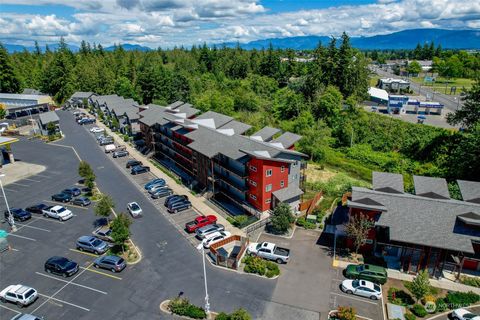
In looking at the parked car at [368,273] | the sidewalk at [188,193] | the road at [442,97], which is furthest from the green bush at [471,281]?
the road at [442,97]

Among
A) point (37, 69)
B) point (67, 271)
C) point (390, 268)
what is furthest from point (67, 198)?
point (37, 69)

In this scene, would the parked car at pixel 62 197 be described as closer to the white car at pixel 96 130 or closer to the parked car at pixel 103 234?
the parked car at pixel 103 234

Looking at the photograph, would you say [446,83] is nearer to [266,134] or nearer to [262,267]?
[266,134]

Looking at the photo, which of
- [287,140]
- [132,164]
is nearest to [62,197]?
[132,164]

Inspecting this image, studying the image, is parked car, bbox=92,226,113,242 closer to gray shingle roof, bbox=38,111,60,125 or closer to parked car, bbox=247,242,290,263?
parked car, bbox=247,242,290,263

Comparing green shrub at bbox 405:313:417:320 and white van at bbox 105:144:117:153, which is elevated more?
white van at bbox 105:144:117:153

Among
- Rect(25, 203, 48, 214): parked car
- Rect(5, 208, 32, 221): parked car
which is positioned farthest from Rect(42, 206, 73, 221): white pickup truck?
Rect(5, 208, 32, 221): parked car

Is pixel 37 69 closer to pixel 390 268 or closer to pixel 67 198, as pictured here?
pixel 67 198
